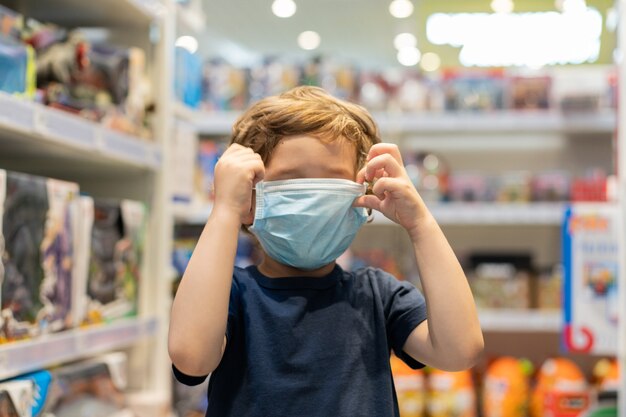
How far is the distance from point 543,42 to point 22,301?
12.4 ft

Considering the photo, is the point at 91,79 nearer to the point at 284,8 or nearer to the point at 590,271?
the point at 590,271

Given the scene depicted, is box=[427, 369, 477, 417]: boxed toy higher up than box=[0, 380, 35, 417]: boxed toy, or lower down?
lower down

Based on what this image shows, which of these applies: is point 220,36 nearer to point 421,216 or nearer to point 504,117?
point 504,117

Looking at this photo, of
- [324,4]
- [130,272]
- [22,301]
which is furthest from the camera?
[324,4]

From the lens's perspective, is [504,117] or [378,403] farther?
[504,117]

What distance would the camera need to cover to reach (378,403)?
1.18m

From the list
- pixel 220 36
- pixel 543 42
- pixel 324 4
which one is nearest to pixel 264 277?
pixel 543 42

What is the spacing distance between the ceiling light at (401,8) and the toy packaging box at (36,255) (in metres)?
4.51

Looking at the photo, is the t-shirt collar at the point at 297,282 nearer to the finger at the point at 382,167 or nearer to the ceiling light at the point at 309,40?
the finger at the point at 382,167

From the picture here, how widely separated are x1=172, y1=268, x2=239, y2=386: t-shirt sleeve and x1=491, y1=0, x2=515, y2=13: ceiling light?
398 centimetres

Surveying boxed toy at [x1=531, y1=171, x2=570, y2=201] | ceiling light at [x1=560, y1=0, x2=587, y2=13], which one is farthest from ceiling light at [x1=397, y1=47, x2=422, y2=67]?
boxed toy at [x1=531, y1=171, x2=570, y2=201]

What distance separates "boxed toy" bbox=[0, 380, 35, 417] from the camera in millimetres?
1434

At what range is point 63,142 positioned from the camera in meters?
1.73

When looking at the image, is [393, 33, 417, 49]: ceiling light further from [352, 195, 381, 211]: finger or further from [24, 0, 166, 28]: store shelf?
[352, 195, 381, 211]: finger
